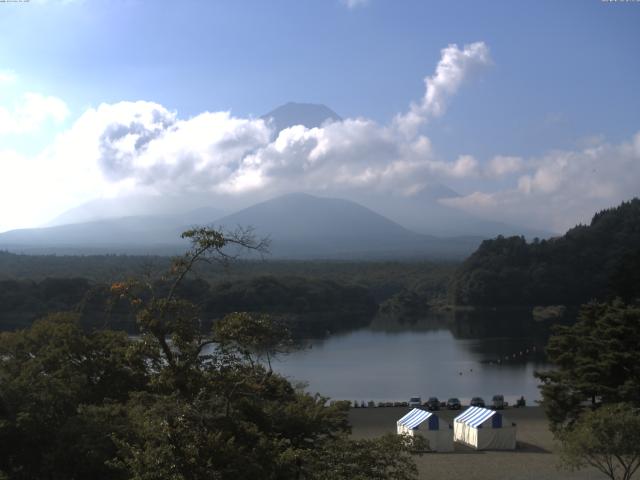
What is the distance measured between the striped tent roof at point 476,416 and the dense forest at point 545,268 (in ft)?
97.7

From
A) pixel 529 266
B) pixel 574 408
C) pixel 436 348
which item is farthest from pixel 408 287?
pixel 574 408

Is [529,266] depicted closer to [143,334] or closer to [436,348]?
[436,348]

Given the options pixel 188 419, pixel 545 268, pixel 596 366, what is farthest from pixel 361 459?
pixel 545 268

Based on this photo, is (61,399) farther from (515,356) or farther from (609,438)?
(515,356)

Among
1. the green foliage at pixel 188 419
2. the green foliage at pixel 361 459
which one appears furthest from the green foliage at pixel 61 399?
the green foliage at pixel 361 459

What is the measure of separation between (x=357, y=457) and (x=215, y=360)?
988mm

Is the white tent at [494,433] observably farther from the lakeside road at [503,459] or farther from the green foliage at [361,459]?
the green foliage at [361,459]

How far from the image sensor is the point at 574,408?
10539mm

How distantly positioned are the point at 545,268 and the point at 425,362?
68.7ft

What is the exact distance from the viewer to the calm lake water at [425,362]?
729 inches

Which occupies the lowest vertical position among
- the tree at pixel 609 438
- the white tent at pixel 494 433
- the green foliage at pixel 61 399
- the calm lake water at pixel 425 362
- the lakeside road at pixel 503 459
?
the calm lake water at pixel 425 362

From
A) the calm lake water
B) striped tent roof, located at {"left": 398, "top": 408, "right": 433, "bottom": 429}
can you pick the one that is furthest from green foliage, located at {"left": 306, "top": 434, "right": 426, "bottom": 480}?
the calm lake water

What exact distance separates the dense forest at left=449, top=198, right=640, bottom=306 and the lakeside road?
95.3ft

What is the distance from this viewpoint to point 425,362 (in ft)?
76.9
